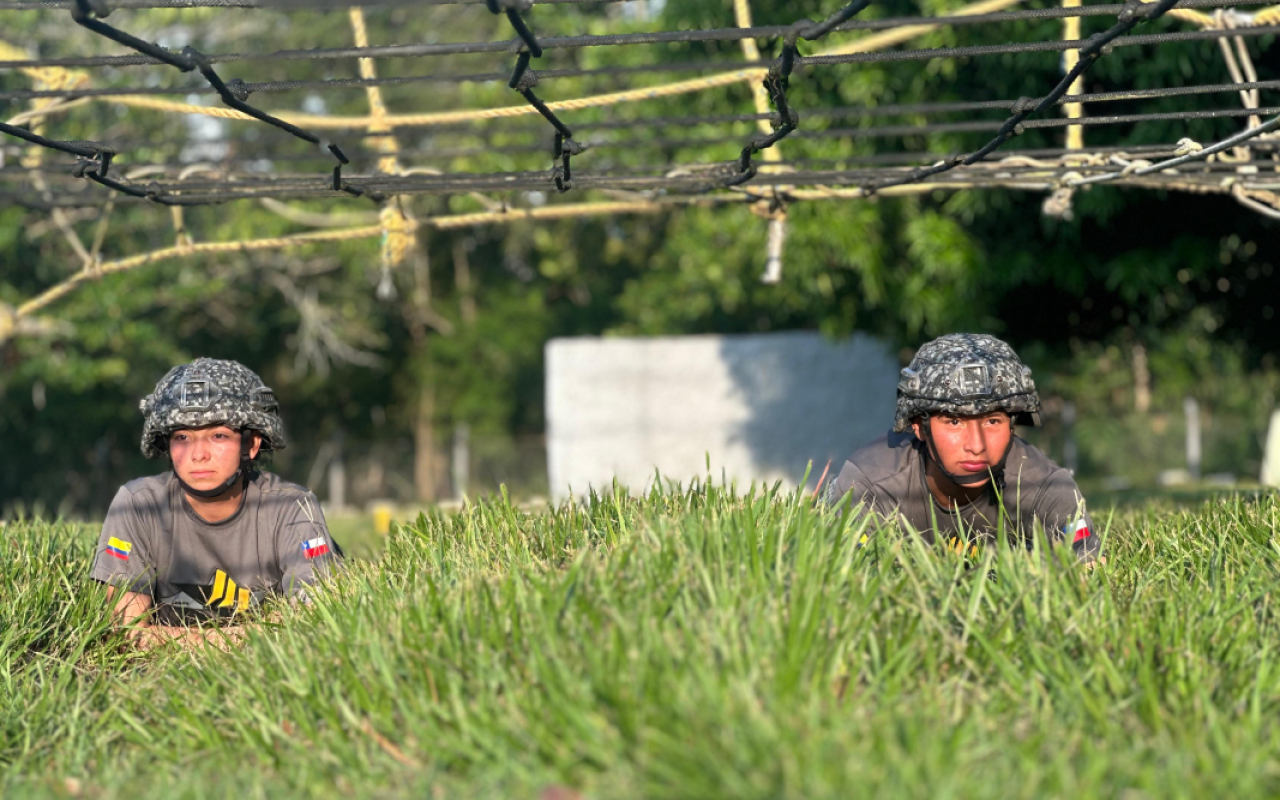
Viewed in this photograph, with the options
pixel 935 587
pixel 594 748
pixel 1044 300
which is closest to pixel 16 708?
pixel 594 748

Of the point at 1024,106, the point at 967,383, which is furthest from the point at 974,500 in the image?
the point at 1024,106

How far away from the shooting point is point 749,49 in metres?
6.93

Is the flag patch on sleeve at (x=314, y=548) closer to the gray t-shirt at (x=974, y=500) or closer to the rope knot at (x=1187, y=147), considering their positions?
the gray t-shirt at (x=974, y=500)

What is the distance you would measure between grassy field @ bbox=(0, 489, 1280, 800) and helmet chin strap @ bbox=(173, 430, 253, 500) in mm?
1006

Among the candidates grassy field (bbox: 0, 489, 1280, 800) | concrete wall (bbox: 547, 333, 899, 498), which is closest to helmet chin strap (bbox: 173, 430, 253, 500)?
grassy field (bbox: 0, 489, 1280, 800)

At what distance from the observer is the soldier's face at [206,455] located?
5410mm

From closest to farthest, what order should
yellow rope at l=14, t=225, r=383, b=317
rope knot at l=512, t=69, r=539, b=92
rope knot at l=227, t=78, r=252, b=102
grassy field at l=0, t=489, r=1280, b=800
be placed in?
grassy field at l=0, t=489, r=1280, b=800, rope knot at l=512, t=69, r=539, b=92, rope knot at l=227, t=78, r=252, b=102, yellow rope at l=14, t=225, r=383, b=317

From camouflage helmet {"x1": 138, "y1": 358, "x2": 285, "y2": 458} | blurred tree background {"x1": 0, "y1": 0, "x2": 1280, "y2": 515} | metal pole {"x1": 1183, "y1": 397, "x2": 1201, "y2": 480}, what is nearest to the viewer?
camouflage helmet {"x1": 138, "y1": 358, "x2": 285, "y2": 458}

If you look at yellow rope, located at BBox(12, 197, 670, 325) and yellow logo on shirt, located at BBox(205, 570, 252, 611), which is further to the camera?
yellow rope, located at BBox(12, 197, 670, 325)

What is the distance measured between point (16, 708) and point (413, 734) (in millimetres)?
1611

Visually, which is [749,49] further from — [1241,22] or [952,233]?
[952,233]

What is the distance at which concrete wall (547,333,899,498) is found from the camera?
2084 centimetres

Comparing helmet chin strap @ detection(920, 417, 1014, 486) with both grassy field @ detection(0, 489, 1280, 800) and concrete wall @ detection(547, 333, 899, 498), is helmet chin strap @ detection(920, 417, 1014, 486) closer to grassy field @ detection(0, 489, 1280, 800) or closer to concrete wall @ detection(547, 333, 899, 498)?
grassy field @ detection(0, 489, 1280, 800)

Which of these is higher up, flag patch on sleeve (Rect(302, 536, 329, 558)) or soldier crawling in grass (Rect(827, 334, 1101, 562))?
soldier crawling in grass (Rect(827, 334, 1101, 562))
